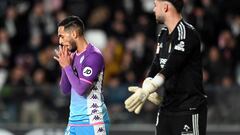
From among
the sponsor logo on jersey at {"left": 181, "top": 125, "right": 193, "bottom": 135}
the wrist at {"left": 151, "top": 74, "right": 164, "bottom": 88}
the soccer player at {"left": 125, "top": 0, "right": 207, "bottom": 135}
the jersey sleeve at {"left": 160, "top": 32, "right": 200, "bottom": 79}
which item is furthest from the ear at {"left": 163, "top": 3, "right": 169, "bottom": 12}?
the sponsor logo on jersey at {"left": 181, "top": 125, "right": 193, "bottom": 135}

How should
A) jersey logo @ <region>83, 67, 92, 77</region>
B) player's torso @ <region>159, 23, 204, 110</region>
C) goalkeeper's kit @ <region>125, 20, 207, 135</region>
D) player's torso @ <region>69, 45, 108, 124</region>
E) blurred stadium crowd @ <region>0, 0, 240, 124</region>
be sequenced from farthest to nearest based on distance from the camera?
blurred stadium crowd @ <region>0, 0, 240, 124</region>
player's torso @ <region>69, 45, 108, 124</region>
jersey logo @ <region>83, 67, 92, 77</region>
player's torso @ <region>159, 23, 204, 110</region>
goalkeeper's kit @ <region>125, 20, 207, 135</region>

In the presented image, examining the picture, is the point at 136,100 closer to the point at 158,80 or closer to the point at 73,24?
the point at 158,80

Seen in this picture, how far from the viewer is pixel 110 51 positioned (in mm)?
13273

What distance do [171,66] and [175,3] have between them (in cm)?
65

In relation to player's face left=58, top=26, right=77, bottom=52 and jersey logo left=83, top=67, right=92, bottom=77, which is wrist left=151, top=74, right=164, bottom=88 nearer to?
jersey logo left=83, top=67, right=92, bottom=77

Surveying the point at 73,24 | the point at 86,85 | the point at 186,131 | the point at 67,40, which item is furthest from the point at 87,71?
the point at 186,131

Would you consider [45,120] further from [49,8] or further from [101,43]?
[49,8]

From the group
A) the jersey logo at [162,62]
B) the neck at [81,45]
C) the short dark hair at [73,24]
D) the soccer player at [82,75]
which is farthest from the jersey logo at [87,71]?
the jersey logo at [162,62]

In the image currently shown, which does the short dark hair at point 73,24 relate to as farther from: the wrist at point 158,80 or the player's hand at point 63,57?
the wrist at point 158,80

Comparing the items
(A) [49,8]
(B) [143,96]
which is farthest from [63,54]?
(A) [49,8]

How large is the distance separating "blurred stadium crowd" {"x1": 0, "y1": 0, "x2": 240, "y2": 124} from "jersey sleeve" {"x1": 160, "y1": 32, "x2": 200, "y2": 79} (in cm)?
438

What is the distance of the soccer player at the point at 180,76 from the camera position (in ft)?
23.3

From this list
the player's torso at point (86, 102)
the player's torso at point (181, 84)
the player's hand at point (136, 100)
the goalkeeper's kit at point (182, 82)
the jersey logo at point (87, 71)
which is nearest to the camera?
the player's hand at point (136, 100)

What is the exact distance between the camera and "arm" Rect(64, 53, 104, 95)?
7.22 m
